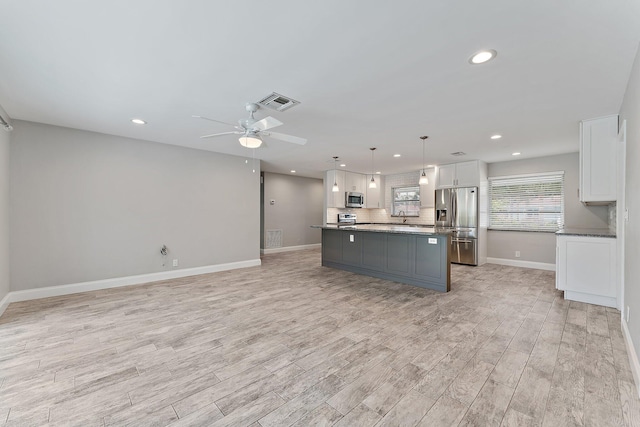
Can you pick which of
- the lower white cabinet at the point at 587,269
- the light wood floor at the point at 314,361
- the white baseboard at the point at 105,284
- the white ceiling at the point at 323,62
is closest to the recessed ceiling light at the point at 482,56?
the white ceiling at the point at 323,62

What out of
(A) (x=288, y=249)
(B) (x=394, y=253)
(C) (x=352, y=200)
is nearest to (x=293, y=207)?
(A) (x=288, y=249)

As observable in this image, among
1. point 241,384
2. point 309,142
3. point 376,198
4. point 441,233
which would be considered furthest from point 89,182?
point 376,198

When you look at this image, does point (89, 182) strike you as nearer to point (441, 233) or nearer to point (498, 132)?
point (441, 233)

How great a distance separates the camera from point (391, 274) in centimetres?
506

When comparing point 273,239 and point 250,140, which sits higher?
point 250,140

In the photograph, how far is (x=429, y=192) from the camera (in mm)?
7453

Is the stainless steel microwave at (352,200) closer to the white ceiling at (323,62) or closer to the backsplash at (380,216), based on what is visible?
the backsplash at (380,216)

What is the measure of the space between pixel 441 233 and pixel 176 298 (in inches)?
166

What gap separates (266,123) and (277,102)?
35 cm

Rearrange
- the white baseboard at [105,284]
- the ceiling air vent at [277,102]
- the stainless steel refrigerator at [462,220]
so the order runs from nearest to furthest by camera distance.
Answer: the ceiling air vent at [277,102] < the white baseboard at [105,284] < the stainless steel refrigerator at [462,220]

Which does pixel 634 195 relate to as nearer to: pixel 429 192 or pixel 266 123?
pixel 266 123

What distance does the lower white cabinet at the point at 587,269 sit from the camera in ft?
11.7

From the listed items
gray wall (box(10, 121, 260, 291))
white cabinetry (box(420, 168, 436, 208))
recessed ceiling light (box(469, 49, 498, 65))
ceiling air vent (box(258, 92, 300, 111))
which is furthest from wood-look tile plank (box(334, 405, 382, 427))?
white cabinetry (box(420, 168, 436, 208))

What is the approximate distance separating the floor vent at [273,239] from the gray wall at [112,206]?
8.04 feet
